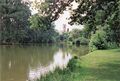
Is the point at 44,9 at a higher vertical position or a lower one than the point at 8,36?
higher

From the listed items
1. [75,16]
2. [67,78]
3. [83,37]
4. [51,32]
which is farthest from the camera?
[51,32]

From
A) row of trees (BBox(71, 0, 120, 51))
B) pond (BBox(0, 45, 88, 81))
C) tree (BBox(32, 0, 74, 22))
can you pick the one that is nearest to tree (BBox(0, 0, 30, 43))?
pond (BBox(0, 45, 88, 81))

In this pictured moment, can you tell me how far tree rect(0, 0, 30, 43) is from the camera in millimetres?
73250

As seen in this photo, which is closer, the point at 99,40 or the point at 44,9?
the point at 44,9

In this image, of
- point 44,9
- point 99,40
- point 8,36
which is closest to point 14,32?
point 8,36

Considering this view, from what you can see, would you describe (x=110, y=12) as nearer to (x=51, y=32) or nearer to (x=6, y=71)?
(x=6, y=71)

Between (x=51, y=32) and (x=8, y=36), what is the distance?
28.1 meters

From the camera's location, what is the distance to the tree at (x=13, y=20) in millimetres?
73250

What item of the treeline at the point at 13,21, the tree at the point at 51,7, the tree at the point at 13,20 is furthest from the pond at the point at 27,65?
the tree at the point at 13,20

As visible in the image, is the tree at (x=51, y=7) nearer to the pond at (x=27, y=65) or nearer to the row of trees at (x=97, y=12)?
the row of trees at (x=97, y=12)

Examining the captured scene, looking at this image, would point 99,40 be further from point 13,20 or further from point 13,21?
point 13,21

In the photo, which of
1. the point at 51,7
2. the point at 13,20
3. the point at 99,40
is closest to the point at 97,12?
the point at 51,7

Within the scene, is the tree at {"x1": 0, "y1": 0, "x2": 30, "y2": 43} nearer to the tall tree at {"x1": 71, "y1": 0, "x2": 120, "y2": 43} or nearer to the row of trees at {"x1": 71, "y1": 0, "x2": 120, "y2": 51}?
the row of trees at {"x1": 71, "y1": 0, "x2": 120, "y2": 51}

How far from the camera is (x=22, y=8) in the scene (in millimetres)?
75562
